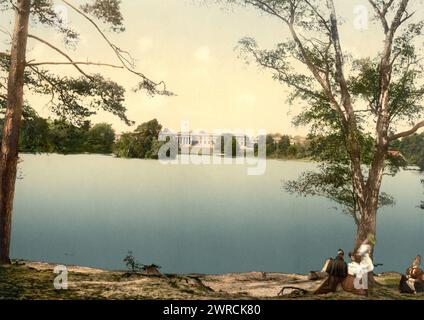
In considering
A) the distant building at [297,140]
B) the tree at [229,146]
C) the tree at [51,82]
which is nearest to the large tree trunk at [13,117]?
the tree at [51,82]

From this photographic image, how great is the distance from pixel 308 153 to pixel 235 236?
6.86ft

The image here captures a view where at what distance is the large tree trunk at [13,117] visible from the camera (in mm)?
8367

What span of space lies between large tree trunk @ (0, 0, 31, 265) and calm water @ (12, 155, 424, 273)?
219mm

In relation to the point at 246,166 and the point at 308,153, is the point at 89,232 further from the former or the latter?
the point at 308,153

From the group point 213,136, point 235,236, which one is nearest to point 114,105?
point 213,136

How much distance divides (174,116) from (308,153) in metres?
2.62

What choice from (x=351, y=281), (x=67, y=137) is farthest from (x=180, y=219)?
(x=351, y=281)

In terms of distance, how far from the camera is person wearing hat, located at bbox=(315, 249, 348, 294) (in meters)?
8.37

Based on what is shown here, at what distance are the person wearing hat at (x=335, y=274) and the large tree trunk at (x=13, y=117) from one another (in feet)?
18.9

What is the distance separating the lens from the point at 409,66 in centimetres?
898

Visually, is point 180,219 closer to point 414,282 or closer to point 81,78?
point 81,78
